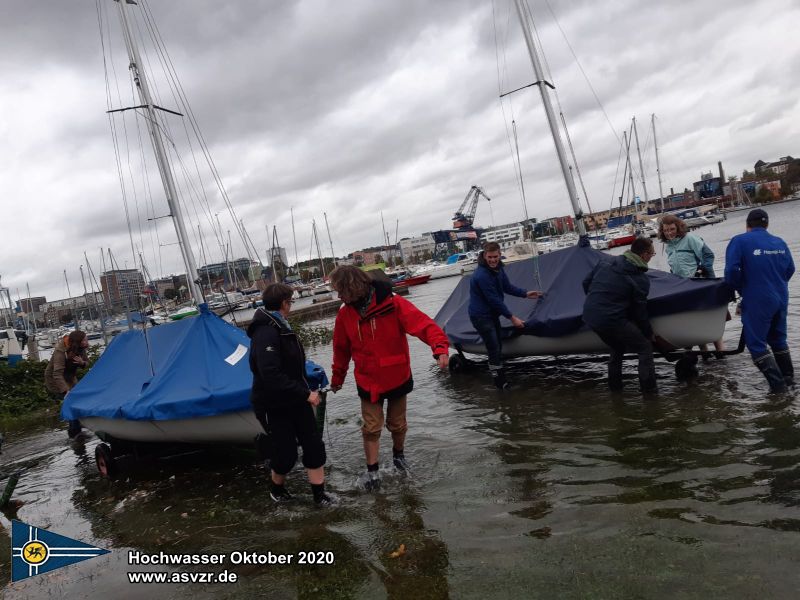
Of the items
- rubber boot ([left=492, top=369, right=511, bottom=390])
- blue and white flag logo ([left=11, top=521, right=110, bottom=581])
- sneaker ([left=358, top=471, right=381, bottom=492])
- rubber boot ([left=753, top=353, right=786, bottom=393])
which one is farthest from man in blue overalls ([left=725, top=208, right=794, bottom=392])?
blue and white flag logo ([left=11, top=521, right=110, bottom=581])

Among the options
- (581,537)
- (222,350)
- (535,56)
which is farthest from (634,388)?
(535,56)

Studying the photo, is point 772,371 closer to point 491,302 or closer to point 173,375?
point 491,302

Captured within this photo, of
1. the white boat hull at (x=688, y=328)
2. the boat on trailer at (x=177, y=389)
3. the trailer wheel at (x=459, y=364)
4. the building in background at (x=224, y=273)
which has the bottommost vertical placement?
the trailer wheel at (x=459, y=364)

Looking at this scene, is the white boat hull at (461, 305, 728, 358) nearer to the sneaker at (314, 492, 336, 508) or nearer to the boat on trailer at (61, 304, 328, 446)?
the boat on trailer at (61, 304, 328, 446)

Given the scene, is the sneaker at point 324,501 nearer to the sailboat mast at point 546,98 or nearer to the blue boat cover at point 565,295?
the blue boat cover at point 565,295

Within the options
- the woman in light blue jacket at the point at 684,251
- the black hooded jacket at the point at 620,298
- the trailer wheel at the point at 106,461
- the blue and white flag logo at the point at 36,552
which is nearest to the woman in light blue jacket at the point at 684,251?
the woman in light blue jacket at the point at 684,251

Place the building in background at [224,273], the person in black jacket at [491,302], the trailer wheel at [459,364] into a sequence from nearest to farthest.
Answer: the person in black jacket at [491,302]
the trailer wheel at [459,364]
the building in background at [224,273]

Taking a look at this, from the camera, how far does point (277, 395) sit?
16.4ft

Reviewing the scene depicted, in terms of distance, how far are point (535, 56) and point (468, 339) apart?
21.5ft

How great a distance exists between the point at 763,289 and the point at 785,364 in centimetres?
99

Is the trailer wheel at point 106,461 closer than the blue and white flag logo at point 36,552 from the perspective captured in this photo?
No

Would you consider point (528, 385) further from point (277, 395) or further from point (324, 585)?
point (324, 585)

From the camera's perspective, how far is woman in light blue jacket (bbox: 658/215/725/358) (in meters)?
8.44

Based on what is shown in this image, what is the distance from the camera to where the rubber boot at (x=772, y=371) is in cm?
638
